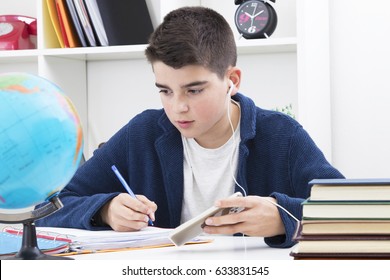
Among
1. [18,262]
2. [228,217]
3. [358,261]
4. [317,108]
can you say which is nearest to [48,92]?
[18,262]

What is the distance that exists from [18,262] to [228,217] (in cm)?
48

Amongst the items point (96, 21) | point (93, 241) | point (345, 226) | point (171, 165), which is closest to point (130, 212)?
point (93, 241)

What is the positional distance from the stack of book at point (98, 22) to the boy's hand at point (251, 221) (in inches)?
60.5

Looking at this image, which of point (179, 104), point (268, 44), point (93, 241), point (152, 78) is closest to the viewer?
point (93, 241)

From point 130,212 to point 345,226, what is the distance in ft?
2.15

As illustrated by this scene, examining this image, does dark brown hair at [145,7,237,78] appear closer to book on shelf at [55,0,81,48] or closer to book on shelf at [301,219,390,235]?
book on shelf at [301,219,390,235]

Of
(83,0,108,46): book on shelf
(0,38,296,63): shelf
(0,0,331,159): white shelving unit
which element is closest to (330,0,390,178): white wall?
(0,0,331,159): white shelving unit

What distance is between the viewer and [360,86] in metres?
2.67

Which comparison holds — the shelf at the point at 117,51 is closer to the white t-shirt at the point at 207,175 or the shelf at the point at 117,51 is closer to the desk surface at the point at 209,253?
the white t-shirt at the point at 207,175

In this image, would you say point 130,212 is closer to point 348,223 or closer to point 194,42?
point 194,42

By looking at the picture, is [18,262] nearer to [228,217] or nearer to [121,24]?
[228,217]

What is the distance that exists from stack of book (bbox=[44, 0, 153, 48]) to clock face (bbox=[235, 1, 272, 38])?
1.34 ft

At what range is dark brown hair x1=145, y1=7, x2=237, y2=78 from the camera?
62.2 inches

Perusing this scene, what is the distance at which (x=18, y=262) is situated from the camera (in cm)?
86
